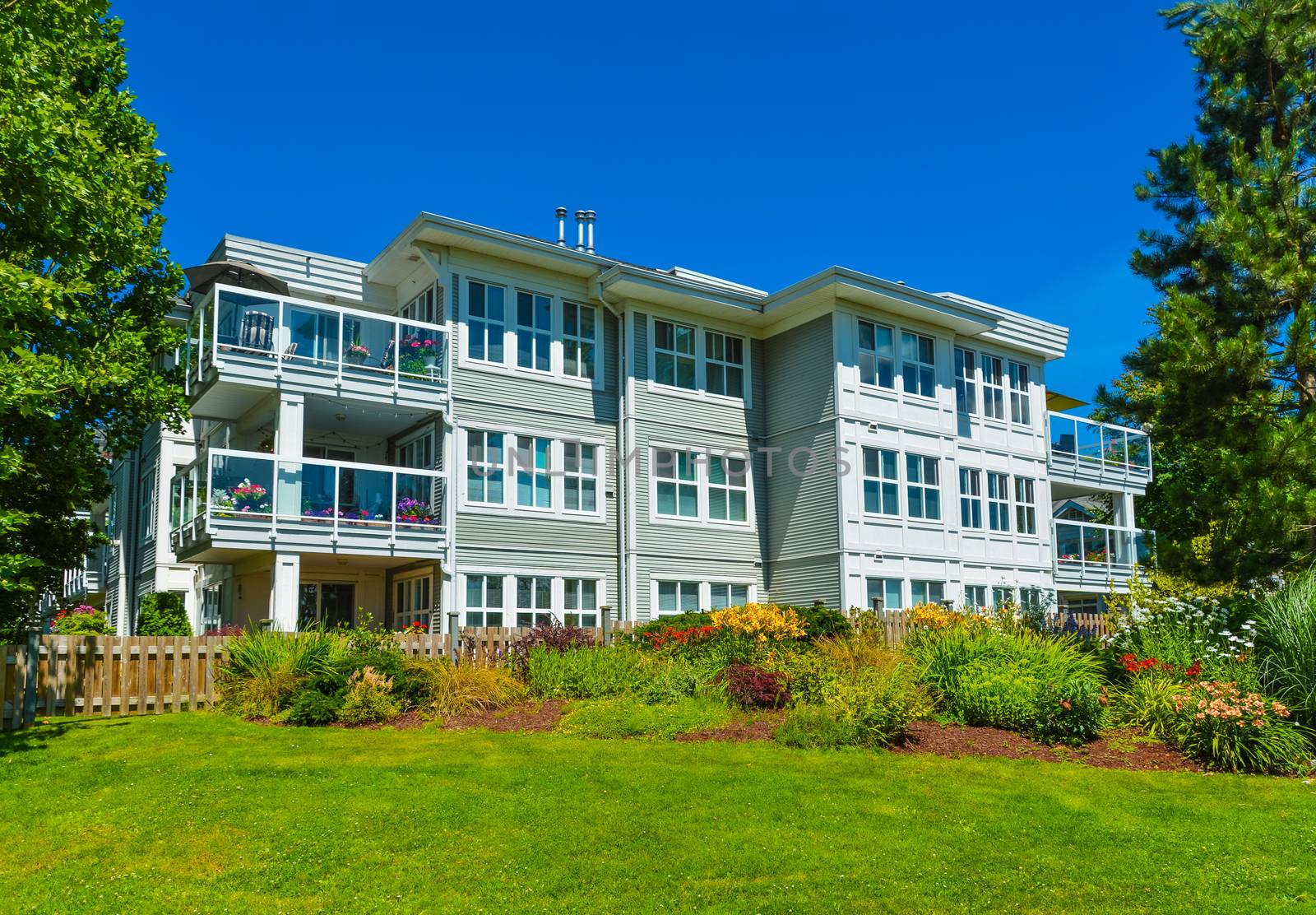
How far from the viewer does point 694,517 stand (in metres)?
24.8

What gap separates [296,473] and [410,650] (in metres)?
5.55

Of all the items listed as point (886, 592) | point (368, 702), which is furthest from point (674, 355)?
point (368, 702)

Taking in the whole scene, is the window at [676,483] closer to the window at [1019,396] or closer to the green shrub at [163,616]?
the green shrub at [163,616]

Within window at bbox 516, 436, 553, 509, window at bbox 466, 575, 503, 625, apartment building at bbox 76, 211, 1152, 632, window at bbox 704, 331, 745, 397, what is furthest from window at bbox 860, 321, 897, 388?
window at bbox 466, 575, 503, 625

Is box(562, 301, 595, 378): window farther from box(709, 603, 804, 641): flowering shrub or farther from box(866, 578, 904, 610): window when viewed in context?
box(709, 603, 804, 641): flowering shrub

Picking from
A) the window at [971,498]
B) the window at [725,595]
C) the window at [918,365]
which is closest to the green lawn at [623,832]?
the window at [725,595]

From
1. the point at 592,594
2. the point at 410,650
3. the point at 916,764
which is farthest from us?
the point at 592,594

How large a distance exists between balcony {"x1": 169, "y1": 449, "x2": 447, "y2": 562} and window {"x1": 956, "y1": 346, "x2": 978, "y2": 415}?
14092mm

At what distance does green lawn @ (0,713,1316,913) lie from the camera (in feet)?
23.3

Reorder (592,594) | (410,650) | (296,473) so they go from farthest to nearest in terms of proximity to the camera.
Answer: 1. (592,594)
2. (296,473)
3. (410,650)

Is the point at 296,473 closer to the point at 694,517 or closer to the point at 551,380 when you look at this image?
the point at 551,380

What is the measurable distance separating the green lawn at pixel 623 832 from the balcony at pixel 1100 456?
2171cm

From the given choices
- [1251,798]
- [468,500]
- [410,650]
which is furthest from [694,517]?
[1251,798]

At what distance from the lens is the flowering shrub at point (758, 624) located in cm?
1644
